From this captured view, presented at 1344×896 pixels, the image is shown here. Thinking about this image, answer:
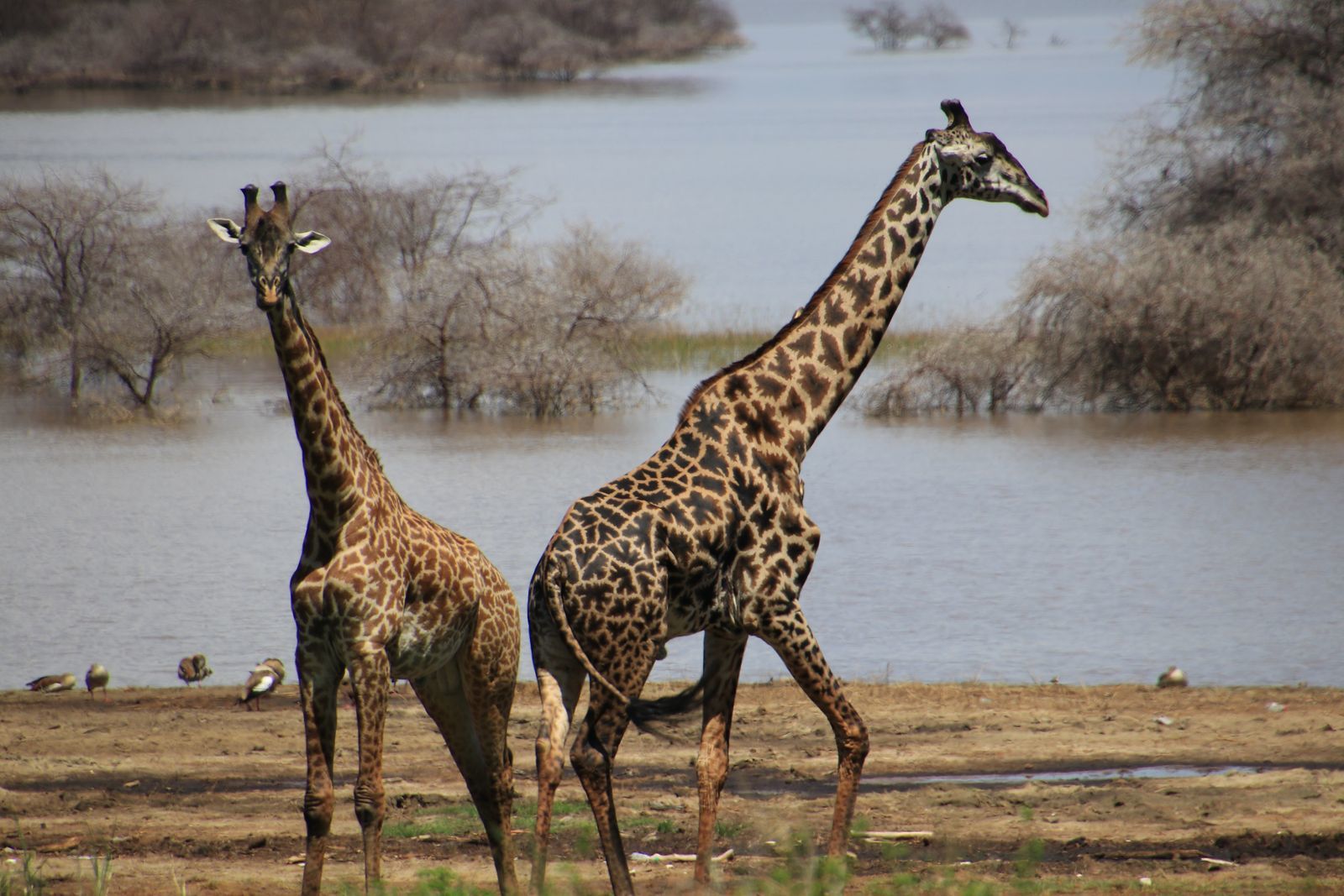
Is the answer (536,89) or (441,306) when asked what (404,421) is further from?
(536,89)

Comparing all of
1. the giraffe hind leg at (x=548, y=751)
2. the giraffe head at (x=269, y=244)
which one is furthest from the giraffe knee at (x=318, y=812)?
the giraffe head at (x=269, y=244)

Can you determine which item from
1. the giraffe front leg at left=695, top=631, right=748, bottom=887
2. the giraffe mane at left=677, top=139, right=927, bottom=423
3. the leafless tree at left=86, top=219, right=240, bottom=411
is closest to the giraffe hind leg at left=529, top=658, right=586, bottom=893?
the giraffe front leg at left=695, top=631, right=748, bottom=887

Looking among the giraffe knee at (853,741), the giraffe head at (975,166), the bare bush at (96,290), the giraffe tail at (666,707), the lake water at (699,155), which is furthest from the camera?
the lake water at (699,155)

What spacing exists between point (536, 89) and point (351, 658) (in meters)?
93.4

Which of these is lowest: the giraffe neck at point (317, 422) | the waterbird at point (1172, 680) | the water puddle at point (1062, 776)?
the waterbird at point (1172, 680)

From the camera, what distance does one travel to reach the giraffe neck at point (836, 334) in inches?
307

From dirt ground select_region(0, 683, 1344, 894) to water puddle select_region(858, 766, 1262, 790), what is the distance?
26mm

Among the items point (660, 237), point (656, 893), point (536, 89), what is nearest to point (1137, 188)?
point (660, 237)

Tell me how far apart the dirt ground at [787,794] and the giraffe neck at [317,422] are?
5.56 ft

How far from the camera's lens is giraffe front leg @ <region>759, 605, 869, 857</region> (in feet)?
24.2

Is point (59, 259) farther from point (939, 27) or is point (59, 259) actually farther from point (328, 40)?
point (939, 27)

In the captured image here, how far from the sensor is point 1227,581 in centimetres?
1694

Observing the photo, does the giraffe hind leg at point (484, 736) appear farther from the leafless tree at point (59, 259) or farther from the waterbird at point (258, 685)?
the leafless tree at point (59, 259)

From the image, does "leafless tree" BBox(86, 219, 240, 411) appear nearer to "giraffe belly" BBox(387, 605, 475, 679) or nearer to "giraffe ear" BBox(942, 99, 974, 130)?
"giraffe ear" BBox(942, 99, 974, 130)
